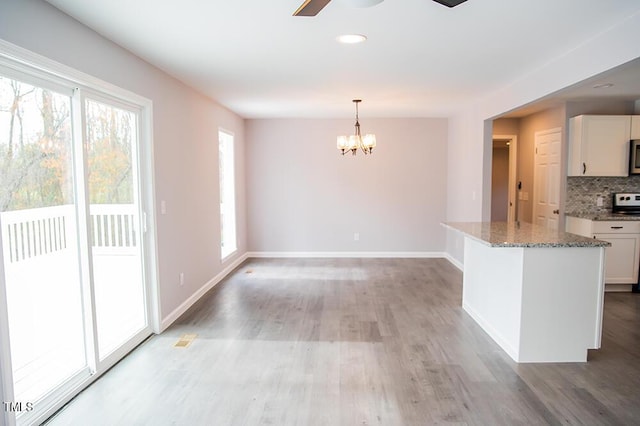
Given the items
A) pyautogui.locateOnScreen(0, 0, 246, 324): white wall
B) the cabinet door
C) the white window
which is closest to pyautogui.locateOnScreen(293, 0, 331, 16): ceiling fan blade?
pyautogui.locateOnScreen(0, 0, 246, 324): white wall

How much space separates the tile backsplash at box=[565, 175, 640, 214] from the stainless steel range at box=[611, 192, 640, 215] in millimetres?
99

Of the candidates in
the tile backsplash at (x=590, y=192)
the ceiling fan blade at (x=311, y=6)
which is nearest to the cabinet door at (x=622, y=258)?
the tile backsplash at (x=590, y=192)

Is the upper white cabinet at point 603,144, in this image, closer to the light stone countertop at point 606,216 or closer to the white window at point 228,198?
the light stone countertop at point 606,216

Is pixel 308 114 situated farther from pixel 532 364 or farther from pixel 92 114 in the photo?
pixel 532 364

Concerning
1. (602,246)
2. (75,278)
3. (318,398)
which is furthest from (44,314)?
(602,246)

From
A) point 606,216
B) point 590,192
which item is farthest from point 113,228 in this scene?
point 590,192

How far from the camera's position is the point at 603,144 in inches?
193

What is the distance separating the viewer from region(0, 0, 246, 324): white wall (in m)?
2.22

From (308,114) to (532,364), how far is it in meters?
4.68

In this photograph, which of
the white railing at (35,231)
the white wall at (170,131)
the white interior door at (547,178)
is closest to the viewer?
the white railing at (35,231)

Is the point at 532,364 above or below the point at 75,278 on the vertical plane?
below

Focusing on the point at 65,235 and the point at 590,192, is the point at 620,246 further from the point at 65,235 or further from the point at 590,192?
the point at 65,235

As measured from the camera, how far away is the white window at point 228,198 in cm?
612

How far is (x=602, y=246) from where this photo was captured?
9.54 feet
